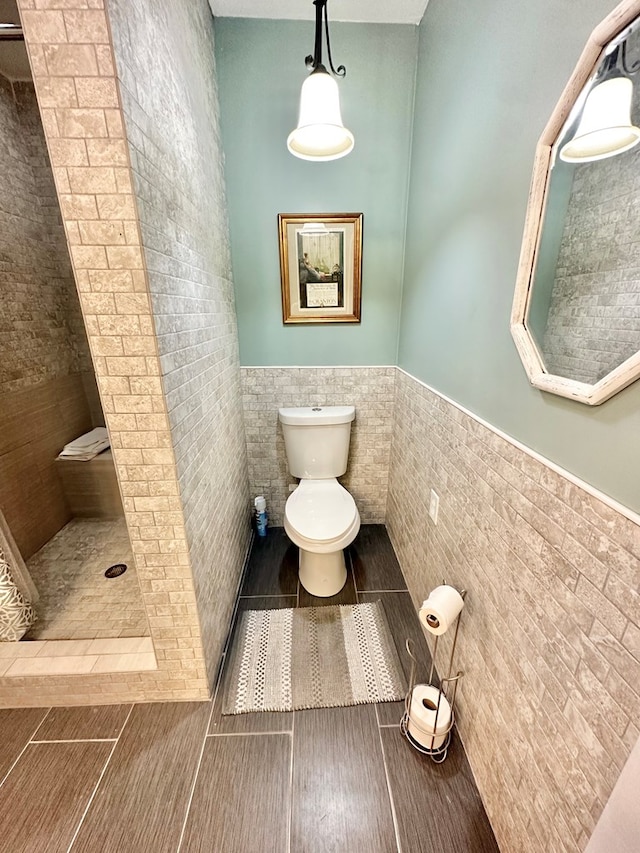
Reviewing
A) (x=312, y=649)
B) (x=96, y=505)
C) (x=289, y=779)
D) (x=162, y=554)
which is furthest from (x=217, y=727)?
(x=96, y=505)

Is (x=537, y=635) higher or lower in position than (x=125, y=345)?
lower

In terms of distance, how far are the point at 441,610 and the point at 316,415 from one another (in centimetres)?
108

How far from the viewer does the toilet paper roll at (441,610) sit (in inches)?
38.6

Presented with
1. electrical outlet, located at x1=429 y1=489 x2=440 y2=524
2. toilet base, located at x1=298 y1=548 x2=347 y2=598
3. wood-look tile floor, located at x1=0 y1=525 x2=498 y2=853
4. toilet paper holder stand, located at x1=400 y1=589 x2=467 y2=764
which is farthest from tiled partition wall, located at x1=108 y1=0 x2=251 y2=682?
electrical outlet, located at x1=429 y1=489 x2=440 y2=524

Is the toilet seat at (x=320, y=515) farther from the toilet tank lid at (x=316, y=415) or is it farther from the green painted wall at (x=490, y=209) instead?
the green painted wall at (x=490, y=209)

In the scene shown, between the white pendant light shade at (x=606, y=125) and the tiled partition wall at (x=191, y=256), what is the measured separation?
3.12 feet

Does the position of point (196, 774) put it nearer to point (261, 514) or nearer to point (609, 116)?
point (261, 514)

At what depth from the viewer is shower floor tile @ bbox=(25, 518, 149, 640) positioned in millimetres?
1357

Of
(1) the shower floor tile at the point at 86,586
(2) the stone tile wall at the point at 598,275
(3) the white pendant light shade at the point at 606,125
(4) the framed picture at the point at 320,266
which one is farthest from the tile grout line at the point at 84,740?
(3) the white pendant light shade at the point at 606,125

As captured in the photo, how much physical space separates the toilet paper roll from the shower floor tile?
1.11 m

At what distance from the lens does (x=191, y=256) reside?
1.13 m

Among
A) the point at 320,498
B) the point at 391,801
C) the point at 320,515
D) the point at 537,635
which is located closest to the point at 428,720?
the point at 391,801

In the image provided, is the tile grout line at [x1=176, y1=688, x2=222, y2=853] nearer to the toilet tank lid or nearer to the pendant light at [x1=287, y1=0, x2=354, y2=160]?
the toilet tank lid

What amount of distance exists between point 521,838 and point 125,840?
3.40ft
